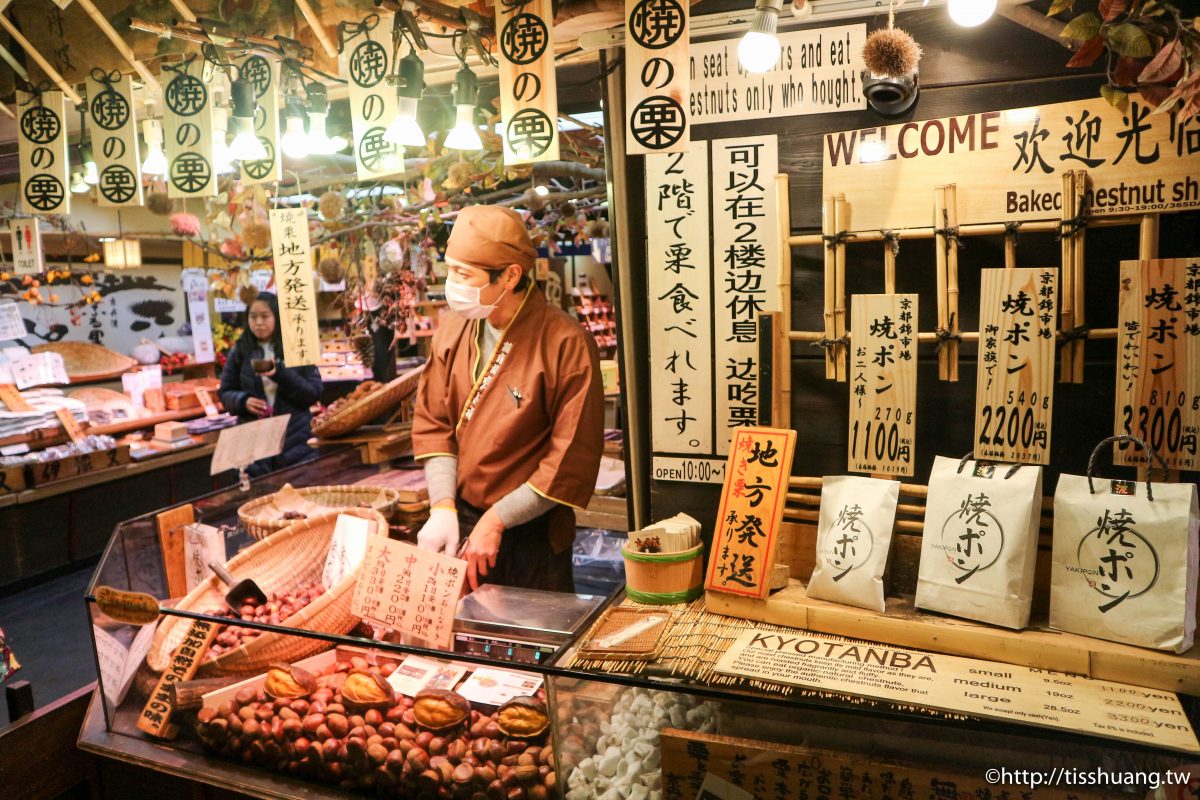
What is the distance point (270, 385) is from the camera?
6484 mm

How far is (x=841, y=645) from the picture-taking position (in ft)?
6.95

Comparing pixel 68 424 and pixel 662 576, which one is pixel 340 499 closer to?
pixel 662 576

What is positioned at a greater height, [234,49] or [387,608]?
→ [234,49]

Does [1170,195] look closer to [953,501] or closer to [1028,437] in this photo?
[1028,437]

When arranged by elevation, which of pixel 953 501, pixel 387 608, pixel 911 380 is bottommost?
pixel 387 608

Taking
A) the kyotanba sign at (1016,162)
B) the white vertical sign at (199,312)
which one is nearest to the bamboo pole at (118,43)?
the kyotanba sign at (1016,162)

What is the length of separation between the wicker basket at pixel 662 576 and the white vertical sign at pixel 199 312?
8032 millimetres

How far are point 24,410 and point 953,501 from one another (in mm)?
7283

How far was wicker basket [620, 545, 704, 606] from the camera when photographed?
7.93 ft

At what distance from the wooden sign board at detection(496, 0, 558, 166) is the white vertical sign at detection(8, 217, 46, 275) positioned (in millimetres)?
5409

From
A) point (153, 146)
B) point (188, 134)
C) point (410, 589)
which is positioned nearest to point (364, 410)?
point (153, 146)

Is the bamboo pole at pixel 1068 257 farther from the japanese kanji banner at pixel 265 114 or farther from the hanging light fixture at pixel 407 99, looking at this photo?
the japanese kanji banner at pixel 265 114

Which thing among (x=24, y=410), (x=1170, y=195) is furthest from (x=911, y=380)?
(x=24, y=410)

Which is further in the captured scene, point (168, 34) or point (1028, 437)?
point (168, 34)
